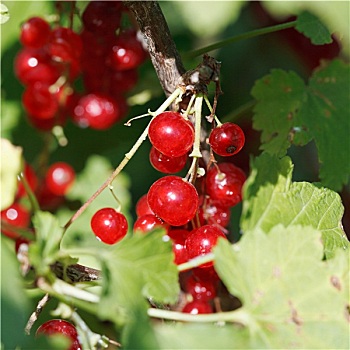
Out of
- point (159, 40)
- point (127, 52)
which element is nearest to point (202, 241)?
point (159, 40)

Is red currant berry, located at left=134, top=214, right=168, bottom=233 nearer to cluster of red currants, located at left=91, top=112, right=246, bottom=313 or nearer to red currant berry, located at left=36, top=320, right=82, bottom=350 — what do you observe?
cluster of red currants, located at left=91, top=112, right=246, bottom=313

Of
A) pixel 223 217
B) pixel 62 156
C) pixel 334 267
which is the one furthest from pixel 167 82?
pixel 62 156

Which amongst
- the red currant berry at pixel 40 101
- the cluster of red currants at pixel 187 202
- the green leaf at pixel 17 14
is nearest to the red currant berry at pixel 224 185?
the cluster of red currants at pixel 187 202

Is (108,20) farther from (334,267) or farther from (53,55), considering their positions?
(334,267)

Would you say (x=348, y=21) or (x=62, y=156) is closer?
(x=348, y=21)

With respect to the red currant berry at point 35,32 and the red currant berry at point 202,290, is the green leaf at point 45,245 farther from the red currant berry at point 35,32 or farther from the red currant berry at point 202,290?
the red currant berry at point 35,32

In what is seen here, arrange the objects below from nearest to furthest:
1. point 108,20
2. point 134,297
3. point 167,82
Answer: point 134,297 → point 167,82 → point 108,20

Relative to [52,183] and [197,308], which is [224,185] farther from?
[52,183]
